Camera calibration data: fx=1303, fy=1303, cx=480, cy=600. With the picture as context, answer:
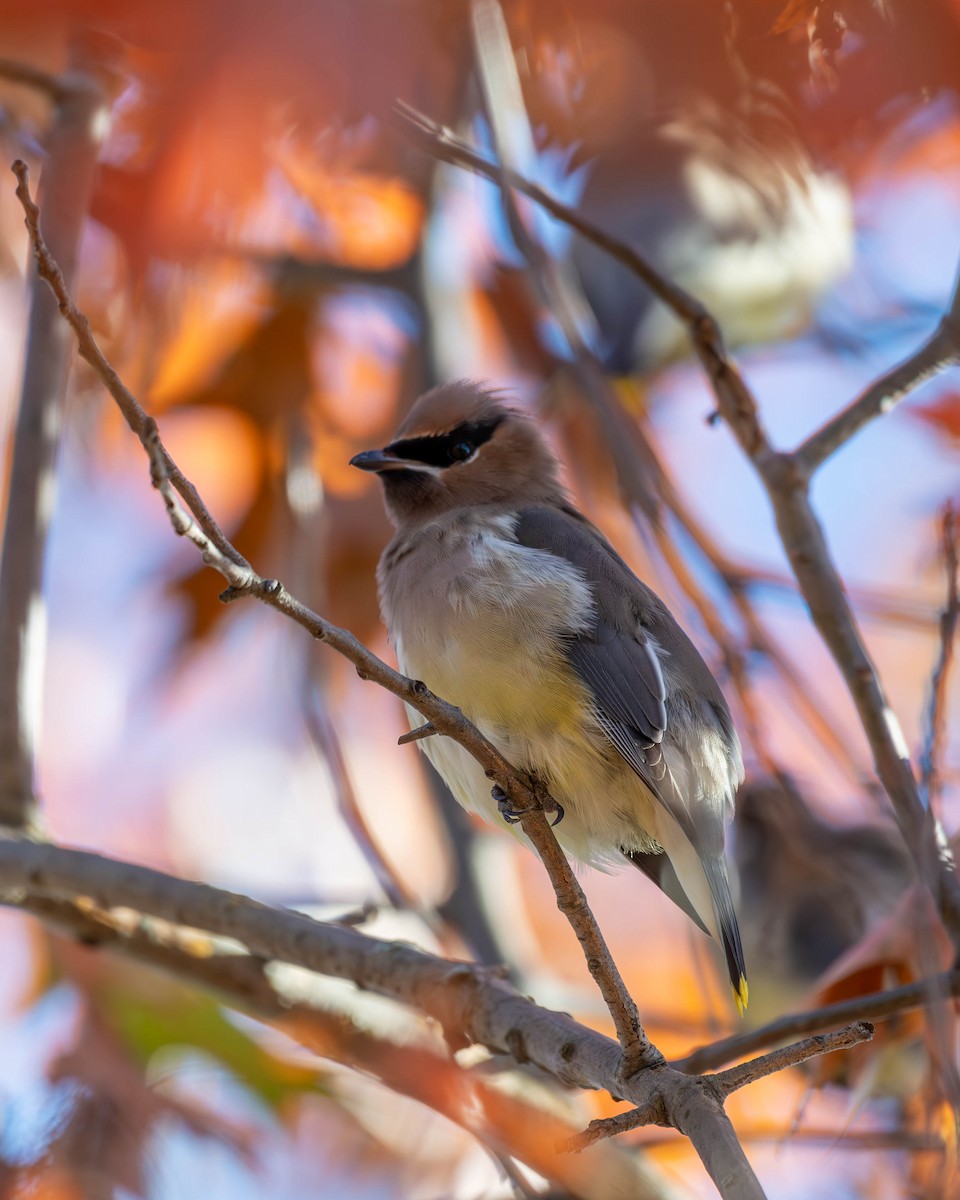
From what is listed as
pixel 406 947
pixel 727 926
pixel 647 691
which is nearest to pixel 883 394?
pixel 647 691

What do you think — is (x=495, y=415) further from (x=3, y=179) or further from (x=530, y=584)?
(x=3, y=179)

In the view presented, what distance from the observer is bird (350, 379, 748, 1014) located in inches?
132

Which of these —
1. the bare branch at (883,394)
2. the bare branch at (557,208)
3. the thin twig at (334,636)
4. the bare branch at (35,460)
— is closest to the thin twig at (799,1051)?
the thin twig at (334,636)

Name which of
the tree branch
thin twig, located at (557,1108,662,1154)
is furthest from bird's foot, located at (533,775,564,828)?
thin twig, located at (557,1108,662,1154)

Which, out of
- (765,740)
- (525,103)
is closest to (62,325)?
(525,103)

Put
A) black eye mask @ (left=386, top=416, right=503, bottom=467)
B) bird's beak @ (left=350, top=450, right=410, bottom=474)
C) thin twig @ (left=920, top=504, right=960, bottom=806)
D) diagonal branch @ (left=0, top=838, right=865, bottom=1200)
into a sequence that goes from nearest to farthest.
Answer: thin twig @ (left=920, top=504, right=960, bottom=806) < diagonal branch @ (left=0, top=838, right=865, bottom=1200) < bird's beak @ (left=350, top=450, right=410, bottom=474) < black eye mask @ (left=386, top=416, right=503, bottom=467)

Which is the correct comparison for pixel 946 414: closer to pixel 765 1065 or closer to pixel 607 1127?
pixel 765 1065

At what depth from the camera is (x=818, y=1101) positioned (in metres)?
4.10

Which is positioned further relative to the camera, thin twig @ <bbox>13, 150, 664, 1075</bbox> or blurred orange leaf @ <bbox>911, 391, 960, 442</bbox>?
blurred orange leaf @ <bbox>911, 391, 960, 442</bbox>

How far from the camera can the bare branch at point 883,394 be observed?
3.29 meters

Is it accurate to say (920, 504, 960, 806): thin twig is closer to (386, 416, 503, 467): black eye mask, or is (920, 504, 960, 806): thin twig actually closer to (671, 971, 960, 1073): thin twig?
(671, 971, 960, 1073): thin twig

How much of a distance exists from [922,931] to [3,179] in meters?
3.52

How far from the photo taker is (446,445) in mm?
4355

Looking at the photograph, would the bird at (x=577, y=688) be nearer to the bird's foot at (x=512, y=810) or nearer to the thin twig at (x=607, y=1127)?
the bird's foot at (x=512, y=810)
